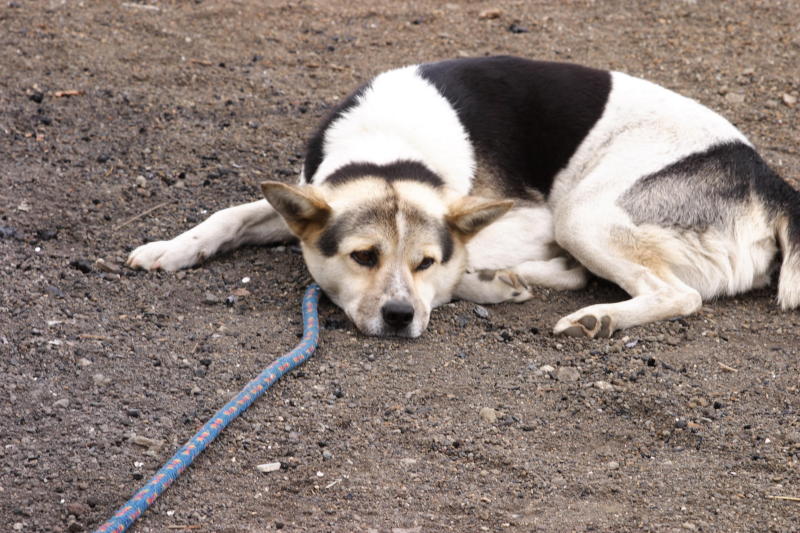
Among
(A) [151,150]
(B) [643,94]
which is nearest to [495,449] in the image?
(B) [643,94]

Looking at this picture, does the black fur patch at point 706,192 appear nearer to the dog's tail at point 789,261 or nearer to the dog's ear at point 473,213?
the dog's tail at point 789,261

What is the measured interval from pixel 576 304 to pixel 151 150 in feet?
9.15

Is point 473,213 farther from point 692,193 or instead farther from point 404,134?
point 692,193

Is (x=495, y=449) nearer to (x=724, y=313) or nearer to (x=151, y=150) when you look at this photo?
(x=724, y=313)

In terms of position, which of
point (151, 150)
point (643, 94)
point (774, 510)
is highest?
point (643, 94)

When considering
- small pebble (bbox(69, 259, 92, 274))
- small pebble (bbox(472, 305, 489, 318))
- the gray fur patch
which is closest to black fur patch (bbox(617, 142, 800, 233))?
the gray fur patch

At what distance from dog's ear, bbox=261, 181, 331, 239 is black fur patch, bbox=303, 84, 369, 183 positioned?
0.43 meters

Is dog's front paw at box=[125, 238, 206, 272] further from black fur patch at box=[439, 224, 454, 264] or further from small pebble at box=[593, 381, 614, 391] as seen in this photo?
small pebble at box=[593, 381, 614, 391]

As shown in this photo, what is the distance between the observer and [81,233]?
16.5 ft

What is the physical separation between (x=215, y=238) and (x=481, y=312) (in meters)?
1.42

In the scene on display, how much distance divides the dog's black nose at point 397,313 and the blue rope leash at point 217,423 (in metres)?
0.31

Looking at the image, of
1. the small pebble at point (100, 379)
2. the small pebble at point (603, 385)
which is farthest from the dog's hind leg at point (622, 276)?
the small pebble at point (100, 379)

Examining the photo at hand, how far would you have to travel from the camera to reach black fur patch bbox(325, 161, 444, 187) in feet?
15.3

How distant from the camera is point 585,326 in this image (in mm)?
4465
